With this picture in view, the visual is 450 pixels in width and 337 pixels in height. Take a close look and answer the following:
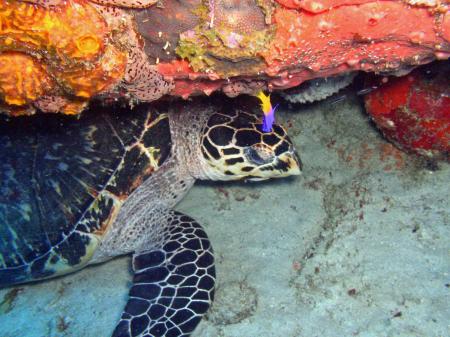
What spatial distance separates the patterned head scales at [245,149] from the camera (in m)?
Answer: 3.17

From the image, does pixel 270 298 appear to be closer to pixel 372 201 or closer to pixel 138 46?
pixel 372 201

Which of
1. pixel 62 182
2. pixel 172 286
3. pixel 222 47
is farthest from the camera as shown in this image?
pixel 62 182

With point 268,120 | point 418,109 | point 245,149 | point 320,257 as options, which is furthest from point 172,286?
point 418,109

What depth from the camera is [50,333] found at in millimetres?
2992

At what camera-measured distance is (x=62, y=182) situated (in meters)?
2.92

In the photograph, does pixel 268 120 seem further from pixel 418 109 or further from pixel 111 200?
pixel 111 200

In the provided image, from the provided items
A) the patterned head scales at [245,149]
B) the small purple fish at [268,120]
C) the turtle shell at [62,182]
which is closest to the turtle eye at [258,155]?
the patterned head scales at [245,149]

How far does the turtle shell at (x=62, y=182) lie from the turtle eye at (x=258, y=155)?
959 millimetres

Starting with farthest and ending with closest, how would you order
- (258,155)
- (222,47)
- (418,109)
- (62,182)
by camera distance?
1. (258,155)
2. (418,109)
3. (62,182)
4. (222,47)

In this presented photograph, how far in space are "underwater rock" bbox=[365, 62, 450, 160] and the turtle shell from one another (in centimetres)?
230

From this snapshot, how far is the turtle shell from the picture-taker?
2.91 metres

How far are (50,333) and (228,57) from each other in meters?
2.83

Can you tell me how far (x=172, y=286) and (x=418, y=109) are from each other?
2605 millimetres

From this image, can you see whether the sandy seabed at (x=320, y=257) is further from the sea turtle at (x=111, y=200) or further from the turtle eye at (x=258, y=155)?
the turtle eye at (x=258, y=155)
